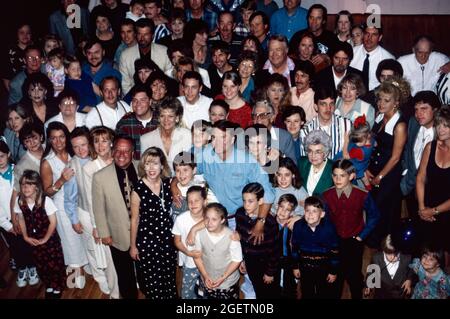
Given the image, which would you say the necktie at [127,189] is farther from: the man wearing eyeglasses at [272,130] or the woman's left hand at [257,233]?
the man wearing eyeglasses at [272,130]

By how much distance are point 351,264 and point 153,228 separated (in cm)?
148

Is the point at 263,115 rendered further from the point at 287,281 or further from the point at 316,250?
the point at 287,281

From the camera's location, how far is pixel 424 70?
5.22 metres

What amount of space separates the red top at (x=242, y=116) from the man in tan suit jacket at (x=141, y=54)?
1.25 m

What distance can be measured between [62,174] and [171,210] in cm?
94

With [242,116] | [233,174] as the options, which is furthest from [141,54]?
[233,174]

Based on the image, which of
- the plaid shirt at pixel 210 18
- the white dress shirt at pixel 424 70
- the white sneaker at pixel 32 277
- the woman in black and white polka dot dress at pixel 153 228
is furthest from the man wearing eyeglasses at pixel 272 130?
the white sneaker at pixel 32 277

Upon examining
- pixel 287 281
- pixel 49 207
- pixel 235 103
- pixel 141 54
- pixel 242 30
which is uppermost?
pixel 242 30

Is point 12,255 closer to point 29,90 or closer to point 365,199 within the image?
point 29,90

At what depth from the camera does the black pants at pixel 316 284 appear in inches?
147

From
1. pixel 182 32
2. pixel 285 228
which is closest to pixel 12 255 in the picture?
pixel 285 228

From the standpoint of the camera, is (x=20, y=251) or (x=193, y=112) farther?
(x=193, y=112)

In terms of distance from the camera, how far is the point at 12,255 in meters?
4.59

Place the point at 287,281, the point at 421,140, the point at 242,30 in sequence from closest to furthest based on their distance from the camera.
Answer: the point at 287,281, the point at 421,140, the point at 242,30
